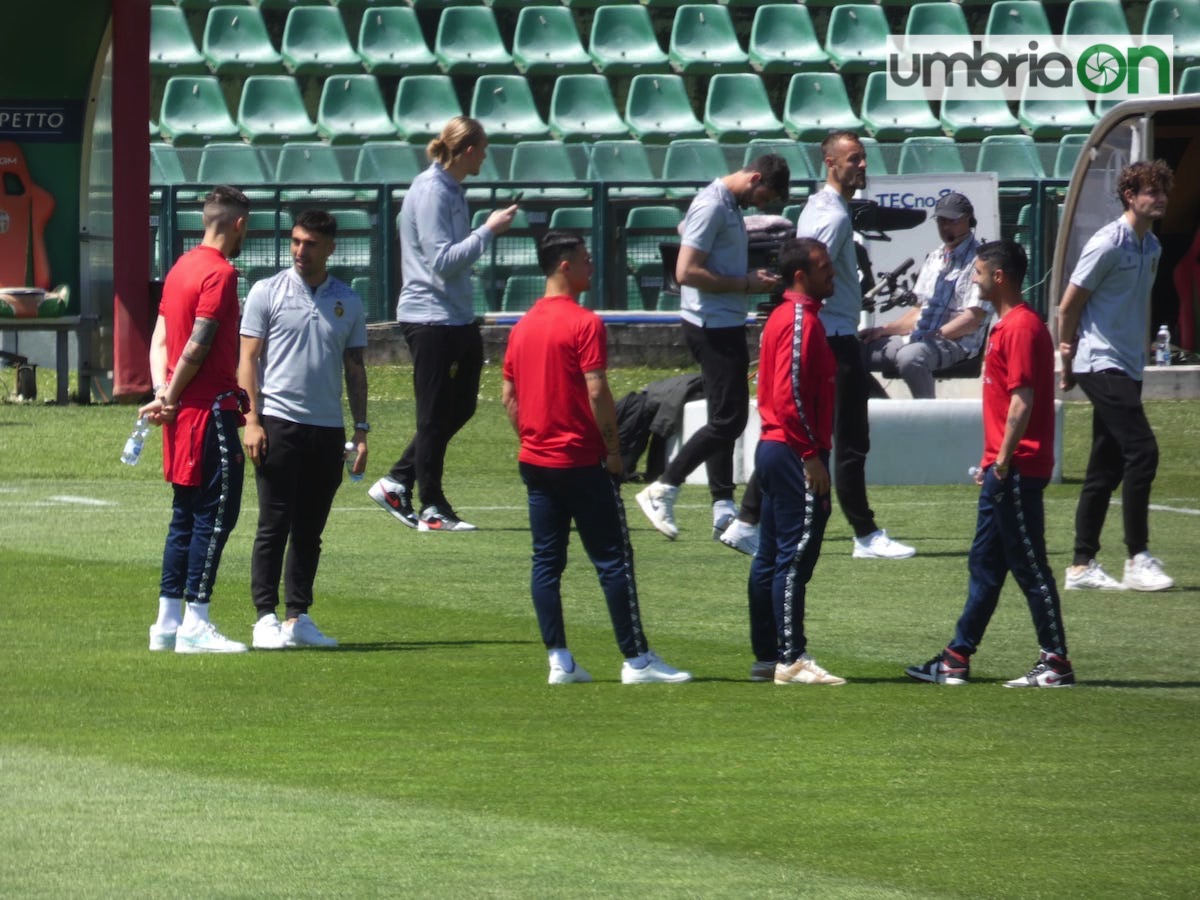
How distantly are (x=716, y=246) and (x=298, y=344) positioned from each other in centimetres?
308

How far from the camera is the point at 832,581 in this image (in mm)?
10836

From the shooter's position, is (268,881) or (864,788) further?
(864,788)

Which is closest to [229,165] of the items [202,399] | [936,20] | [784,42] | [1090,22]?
[784,42]

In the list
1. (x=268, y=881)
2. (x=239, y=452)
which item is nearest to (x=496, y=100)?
(x=239, y=452)

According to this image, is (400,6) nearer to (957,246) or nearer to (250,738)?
Answer: (957,246)

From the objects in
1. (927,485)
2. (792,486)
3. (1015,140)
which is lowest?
(927,485)

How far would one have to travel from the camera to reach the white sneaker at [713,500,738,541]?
1186cm

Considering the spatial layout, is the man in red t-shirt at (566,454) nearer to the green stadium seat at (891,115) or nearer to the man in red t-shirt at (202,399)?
the man in red t-shirt at (202,399)

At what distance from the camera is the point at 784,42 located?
1101 inches

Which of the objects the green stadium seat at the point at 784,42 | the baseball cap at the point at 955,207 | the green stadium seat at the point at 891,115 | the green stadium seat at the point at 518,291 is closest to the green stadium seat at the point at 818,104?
the green stadium seat at the point at 891,115

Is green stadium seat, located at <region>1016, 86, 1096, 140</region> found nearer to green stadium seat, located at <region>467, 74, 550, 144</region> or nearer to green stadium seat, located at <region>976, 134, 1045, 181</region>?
green stadium seat, located at <region>976, 134, 1045, 181</region>

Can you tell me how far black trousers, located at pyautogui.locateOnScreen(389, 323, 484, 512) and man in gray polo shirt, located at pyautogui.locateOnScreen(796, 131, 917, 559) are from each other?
2048 millimetres

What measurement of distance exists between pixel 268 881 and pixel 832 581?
5926mm

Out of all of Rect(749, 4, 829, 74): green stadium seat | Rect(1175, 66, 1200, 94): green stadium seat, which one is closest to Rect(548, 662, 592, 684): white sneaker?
Rect(749, 4, 829, 74): green stadium seat
